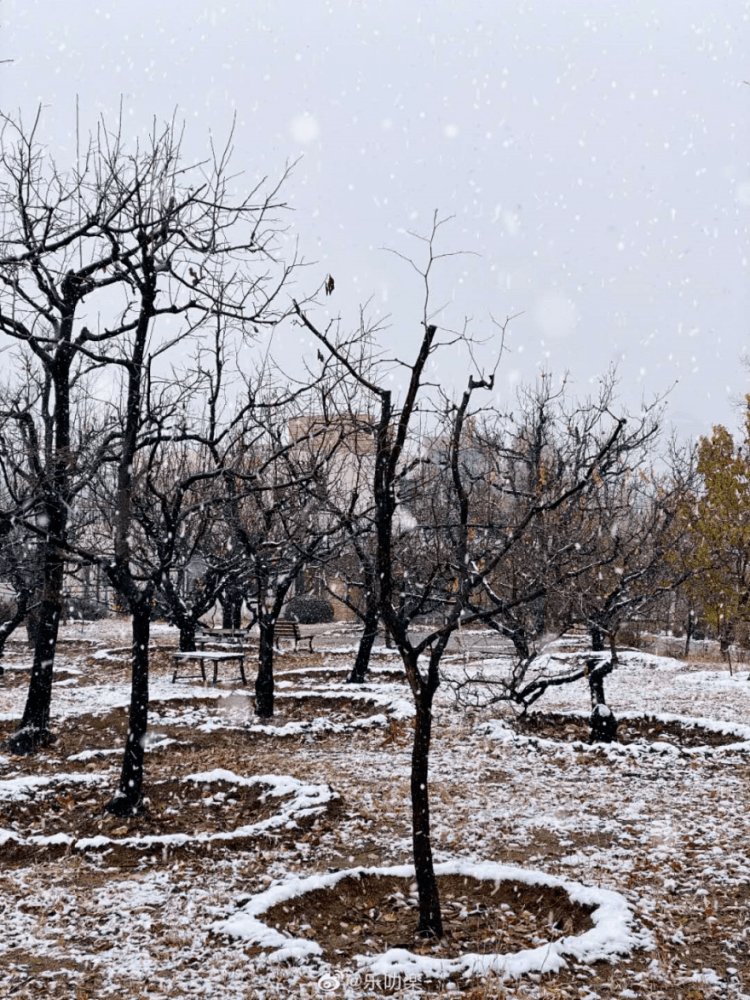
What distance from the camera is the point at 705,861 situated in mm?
6344

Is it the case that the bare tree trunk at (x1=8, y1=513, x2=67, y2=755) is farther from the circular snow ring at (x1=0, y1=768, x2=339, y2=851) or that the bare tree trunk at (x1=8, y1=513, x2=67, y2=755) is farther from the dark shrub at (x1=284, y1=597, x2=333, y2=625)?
the dark shrub at (x1=284, y1=597, x2=333, y2=625)

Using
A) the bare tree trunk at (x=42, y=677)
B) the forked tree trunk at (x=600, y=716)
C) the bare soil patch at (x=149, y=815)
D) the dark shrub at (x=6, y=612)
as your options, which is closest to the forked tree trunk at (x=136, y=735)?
the bare soil patch at (x=149, y=815)

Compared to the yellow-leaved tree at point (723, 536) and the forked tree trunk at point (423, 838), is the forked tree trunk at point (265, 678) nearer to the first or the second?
the forked tree trunk at point (423, 838)

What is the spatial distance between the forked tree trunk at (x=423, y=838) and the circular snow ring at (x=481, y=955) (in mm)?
310

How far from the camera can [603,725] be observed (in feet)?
34.2

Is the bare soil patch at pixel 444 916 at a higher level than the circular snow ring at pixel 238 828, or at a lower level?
lower

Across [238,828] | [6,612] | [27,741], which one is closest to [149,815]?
[238,828]

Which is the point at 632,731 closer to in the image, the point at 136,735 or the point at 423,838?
the point at 136,735

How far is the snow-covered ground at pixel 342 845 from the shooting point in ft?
14.9

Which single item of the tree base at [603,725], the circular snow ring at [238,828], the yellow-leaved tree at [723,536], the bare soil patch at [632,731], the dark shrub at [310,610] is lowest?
the circular snow ring at [238,828]

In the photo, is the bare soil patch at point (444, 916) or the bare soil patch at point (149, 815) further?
the bare soil patch at point (149, 815)

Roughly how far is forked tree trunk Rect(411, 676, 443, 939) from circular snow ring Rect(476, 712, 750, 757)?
18.3ft

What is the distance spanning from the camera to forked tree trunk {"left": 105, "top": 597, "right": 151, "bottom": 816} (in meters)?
7.54

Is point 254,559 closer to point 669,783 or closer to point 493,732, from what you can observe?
point 493,732
